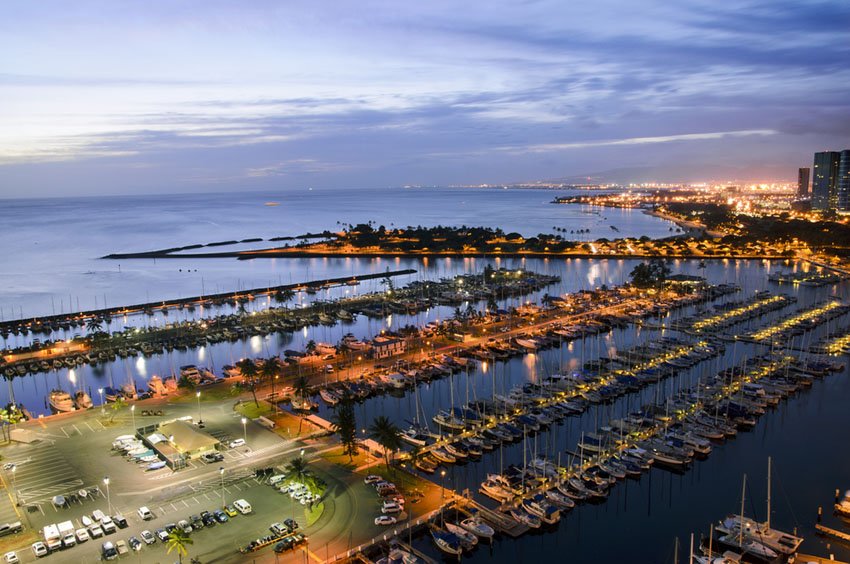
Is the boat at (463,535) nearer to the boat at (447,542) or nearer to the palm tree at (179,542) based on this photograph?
the boat at (447,542)

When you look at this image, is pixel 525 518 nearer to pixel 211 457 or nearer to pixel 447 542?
pixel 447 542

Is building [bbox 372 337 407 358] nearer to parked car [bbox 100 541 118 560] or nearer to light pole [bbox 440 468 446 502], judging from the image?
light pole [bbox 440 468 446 502]

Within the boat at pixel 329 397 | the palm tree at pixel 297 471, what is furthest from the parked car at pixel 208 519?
the boat at pixel 329 397

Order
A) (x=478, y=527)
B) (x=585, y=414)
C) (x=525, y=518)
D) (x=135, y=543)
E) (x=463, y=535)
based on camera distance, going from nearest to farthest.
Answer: (x=135, y=543), (x=463, y=535), (x=478, y=527), (x=525, y=518), (x=585, y=414)

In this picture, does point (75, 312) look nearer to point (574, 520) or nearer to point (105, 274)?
point (105, 274)

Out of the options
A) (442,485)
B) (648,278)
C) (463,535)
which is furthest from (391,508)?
(648,278)

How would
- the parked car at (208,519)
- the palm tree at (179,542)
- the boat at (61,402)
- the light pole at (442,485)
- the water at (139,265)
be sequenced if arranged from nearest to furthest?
the palm tree at (179,542), the parked car at (208,519), the light pole at (442,485), the boat at (61,402), the water at (139,265)
